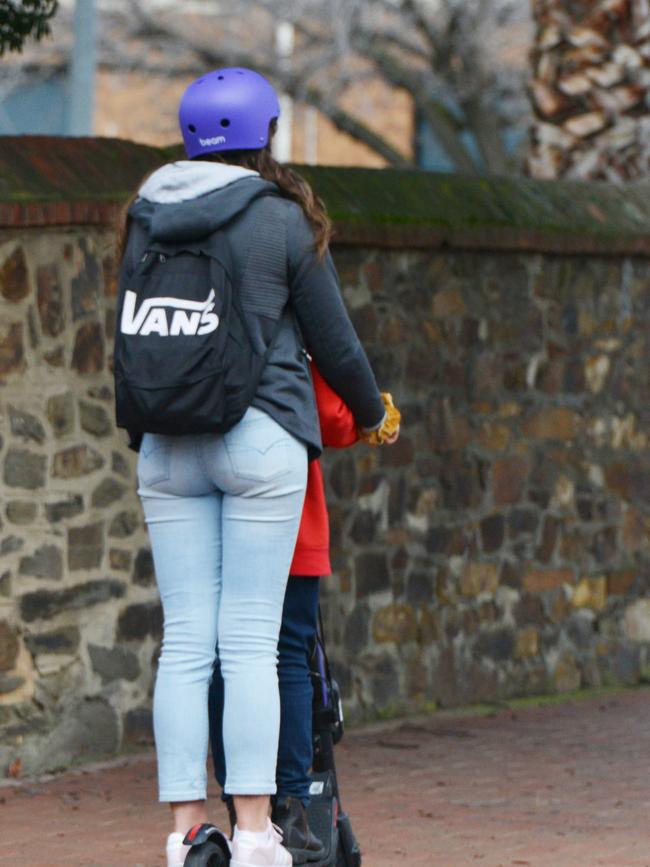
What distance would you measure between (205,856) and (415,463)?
4021mm

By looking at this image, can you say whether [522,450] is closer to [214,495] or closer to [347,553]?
[347,553]

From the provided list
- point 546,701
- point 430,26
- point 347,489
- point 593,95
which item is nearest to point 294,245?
point 347,489

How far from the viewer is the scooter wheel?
4.28 metres

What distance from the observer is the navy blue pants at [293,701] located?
457cm

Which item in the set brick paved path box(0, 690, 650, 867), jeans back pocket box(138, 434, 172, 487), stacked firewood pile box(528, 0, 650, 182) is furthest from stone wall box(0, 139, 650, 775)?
jeans back pocket box(138, 434, 172, 487)

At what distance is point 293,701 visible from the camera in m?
4.57

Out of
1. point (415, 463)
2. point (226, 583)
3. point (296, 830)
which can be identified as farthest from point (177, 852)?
point (415, 463)

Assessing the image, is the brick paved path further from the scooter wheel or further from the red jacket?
the red jacket

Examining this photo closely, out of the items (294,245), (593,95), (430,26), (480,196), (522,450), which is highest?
(430,26)

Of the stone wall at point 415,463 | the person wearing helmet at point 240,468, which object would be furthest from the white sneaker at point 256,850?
the stone wall at point 415,463

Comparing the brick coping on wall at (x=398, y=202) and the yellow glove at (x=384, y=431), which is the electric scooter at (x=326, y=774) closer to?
the yellow glove at (x=384, y=431)

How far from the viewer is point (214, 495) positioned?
4.51m

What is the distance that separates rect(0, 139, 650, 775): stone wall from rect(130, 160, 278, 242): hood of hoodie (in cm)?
203

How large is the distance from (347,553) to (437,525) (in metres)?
0.62
